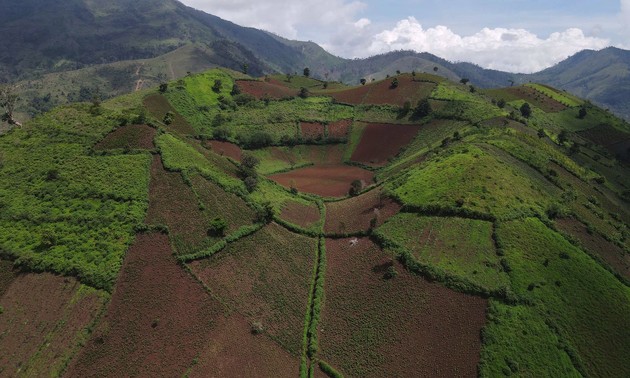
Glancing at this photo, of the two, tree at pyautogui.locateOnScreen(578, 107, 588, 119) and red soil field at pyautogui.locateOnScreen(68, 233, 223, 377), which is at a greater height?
tree at pyautogui.locateOnScreen(578, 107, 588, 119)

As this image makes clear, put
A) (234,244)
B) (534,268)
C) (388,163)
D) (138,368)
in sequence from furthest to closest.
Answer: (388,163) < (234,244) < (534,268) < (138,368)

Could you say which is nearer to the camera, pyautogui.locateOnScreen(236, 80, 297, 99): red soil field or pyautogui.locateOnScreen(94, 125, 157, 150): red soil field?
pyautogui.locateOnScreen(94, 125, 157, 150): red soil field

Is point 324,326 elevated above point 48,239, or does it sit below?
below

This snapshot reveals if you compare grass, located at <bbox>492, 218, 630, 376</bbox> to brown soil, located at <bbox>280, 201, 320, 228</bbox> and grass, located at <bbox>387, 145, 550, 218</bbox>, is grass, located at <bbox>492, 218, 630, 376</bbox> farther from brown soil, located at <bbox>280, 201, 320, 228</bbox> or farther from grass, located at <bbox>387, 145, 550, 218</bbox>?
brown soil, located at <bbox>280, 201, 320, 228</bbox>

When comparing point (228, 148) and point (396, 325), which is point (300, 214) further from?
point (228, 148)

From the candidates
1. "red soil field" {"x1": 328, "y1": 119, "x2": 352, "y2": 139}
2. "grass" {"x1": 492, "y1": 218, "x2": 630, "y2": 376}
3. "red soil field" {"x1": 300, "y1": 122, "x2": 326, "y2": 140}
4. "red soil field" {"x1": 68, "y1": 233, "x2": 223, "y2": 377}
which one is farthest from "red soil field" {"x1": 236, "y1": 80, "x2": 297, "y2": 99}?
"grass" {"x1": 492, "y1": 218, "x2": 630, "y2": 376}

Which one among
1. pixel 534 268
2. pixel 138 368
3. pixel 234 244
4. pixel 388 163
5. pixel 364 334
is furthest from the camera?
pixel 388 163

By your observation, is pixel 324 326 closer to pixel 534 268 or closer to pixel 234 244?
pixel 234 244

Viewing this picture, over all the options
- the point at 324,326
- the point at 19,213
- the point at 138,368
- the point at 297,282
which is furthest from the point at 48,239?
the point at 324,326
